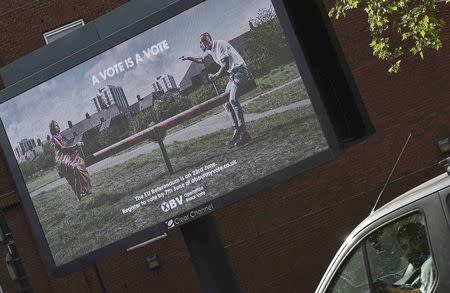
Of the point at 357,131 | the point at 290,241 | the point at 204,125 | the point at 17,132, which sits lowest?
the point at 290,241

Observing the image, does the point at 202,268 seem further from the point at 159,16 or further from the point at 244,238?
the point at 244,238

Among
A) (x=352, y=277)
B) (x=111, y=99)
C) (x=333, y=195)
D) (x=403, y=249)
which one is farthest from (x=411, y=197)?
(x=333, y=195)

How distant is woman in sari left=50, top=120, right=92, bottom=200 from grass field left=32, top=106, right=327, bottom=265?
0.10 m

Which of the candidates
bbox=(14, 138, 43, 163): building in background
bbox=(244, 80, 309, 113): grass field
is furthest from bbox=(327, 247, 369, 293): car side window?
bbox=(14, 138, 43, 163): building in background

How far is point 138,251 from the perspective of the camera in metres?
18.8

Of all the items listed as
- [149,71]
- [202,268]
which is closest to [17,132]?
[149,71]

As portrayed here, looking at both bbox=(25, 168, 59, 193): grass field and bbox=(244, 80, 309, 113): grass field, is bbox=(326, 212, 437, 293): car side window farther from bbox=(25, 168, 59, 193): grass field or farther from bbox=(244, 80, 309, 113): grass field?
bbox=(25, 168, 59, 193): grass field

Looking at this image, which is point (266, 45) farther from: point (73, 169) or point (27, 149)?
point (27, 149)

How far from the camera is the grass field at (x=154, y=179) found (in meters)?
10.9

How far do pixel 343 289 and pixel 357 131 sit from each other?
618 cm

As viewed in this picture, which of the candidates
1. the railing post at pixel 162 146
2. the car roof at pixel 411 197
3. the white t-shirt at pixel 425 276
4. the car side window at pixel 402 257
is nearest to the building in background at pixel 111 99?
the railing post at pixel 162 146

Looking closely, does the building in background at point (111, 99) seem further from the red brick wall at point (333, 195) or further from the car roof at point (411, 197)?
the red brick wall at point (333, 195)

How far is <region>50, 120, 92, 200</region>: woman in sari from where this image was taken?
11414mm

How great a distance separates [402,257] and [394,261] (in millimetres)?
61
